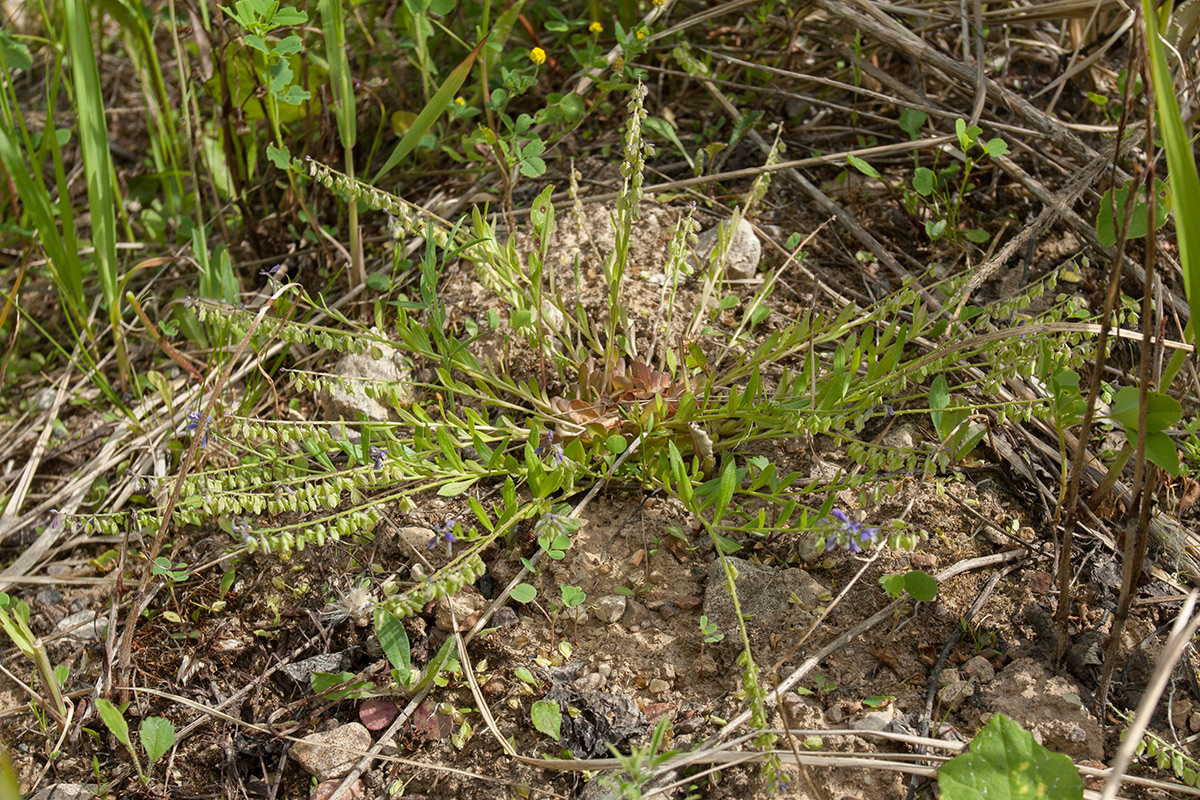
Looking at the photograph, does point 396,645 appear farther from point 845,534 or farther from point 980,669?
point 980,669

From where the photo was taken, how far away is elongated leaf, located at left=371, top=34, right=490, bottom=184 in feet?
6.91

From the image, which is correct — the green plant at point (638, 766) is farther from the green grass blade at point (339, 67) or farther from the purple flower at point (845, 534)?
the green grass blade at point (339, 67)

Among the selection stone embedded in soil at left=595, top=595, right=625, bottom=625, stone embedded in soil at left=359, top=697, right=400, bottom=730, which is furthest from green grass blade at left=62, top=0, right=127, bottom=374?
stone embedded in soil at left=595, top=595, right=625, bottom=625

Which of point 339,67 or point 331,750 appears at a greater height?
point 339,67

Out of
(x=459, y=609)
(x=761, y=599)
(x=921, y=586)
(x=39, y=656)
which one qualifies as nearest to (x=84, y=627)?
(x=39, y=656)

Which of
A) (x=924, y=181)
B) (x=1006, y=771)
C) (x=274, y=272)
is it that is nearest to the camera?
(x=1006, y=771)

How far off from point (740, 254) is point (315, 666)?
145 cm

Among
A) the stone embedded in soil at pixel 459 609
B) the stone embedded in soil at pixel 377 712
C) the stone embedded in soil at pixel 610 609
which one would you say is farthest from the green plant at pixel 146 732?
the stone embedded in soil at pixel 610 609

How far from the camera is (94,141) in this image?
2158mm

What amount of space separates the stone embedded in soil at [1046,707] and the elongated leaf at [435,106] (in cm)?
168

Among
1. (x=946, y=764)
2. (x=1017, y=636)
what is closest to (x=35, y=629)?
(x=946, y=764)

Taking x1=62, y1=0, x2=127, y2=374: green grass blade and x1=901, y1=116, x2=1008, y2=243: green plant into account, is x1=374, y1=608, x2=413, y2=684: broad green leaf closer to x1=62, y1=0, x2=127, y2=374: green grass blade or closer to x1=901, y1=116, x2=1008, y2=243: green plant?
x1=62, y1=0, x2=127, y2=374: green grass blade

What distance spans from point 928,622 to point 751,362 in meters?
0.64

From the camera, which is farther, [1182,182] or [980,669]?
[980,669]
